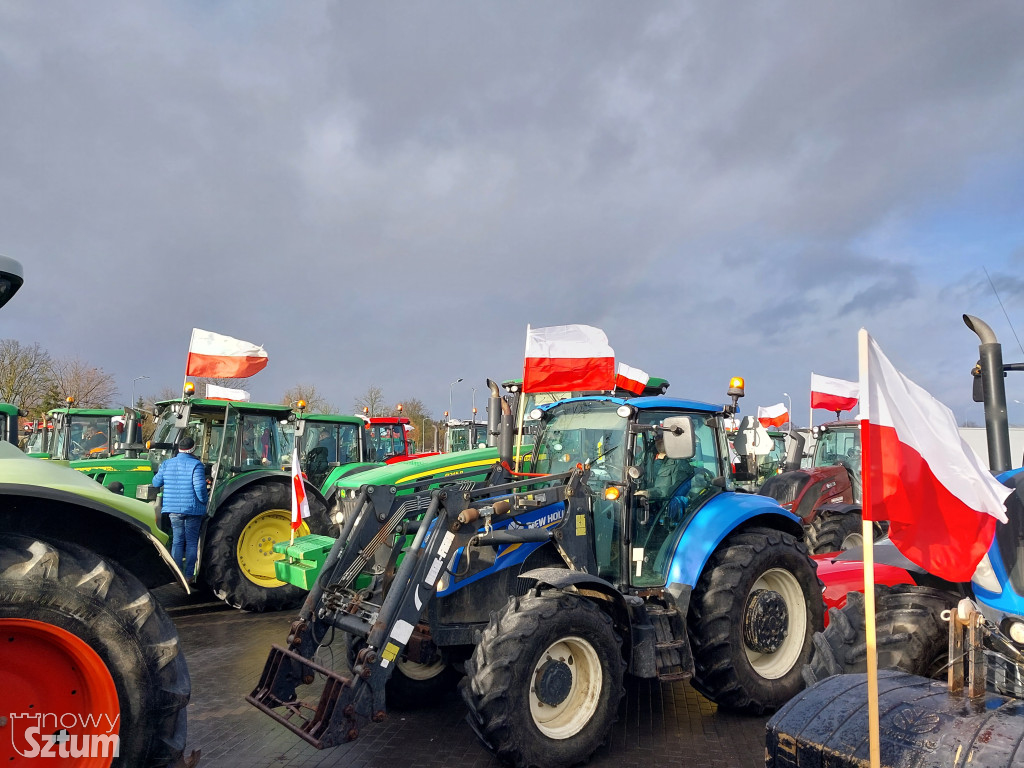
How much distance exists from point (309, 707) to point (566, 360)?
374cm

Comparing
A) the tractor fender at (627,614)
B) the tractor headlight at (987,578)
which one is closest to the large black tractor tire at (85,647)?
the tractor fender at (627,614)

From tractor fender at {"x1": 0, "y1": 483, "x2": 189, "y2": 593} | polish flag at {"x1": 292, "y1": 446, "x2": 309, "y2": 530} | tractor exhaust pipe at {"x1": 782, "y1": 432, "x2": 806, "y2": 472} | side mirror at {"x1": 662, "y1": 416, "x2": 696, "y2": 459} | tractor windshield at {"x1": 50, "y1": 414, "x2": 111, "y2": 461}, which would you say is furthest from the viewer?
tractor windshield at {"x1": 50, "y1": 414, "x2": 111, "y2": 461}

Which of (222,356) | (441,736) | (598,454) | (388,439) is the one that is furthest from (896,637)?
(388,439)

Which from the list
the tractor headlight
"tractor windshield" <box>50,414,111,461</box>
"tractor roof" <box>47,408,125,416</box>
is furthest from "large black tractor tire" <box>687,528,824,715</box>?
"tractor roof" <box>47,408,125,416</box>

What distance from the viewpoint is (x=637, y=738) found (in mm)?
4320

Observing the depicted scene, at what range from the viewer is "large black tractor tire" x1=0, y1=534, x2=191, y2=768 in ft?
8.20

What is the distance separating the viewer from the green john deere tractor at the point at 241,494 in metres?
7.69

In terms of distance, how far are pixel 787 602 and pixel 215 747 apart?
13.2 ft

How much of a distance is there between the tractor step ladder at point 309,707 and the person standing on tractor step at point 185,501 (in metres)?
4.20

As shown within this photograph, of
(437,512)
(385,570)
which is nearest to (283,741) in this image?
(385,570)

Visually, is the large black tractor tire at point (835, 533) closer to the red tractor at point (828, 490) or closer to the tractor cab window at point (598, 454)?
the red tractor at point (828, 490)

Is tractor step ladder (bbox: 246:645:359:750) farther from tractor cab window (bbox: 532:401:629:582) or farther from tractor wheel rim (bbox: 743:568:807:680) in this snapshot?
tractor wheel rim (bbox: 743:568:807:680)

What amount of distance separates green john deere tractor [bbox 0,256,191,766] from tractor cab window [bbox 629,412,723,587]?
3.00 meters

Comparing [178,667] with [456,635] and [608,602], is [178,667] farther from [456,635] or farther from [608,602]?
[608,602]
